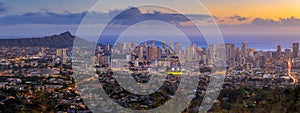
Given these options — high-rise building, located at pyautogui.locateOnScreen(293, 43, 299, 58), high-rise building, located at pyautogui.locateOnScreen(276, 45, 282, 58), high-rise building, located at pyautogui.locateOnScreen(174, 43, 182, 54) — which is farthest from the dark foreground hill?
high-rise building, located at pyautogui.locateOnScreen(293, 43, 299, 58)

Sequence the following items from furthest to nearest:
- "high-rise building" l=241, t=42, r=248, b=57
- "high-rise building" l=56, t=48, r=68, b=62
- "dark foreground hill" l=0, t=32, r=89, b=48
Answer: "high-rise building" l=241, t=42, r=248, b=57, "dark foreground hill" l=0, t=32, r=89, b=48, "high-rise building" l=56, t=48, r=68, b=62

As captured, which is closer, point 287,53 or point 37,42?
point 37,42

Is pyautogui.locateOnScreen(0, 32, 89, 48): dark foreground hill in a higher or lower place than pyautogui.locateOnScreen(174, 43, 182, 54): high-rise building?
higher

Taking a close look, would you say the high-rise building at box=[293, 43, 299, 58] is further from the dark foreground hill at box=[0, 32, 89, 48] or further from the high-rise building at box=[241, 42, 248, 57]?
the dark foreground hill at box=[0, 32, 89, 48]

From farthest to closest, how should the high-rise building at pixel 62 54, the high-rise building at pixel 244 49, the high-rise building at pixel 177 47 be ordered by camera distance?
the high-rise building at pixel 244 49 < the high-rise building at pixel 62 54 < the high-rise building at pixel 177 47

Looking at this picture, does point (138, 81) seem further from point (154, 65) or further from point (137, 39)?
point (154, 65)

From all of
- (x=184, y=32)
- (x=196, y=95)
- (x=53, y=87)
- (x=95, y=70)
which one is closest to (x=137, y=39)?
(x=184, y=32)

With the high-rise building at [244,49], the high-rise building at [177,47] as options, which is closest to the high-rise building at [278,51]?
the high-rise building at [244,49]

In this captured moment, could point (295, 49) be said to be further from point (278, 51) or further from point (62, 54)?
point (62, 54)

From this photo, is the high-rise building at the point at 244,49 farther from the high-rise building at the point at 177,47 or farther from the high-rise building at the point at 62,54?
the high-rise building at the point at 62,54

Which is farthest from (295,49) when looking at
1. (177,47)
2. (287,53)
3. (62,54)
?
(62,54)

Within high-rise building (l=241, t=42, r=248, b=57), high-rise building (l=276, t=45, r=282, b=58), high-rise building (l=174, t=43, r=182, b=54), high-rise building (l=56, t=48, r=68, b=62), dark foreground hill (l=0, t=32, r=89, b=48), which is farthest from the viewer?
high-rise building (l=276, t=45, r=282, b=58)
